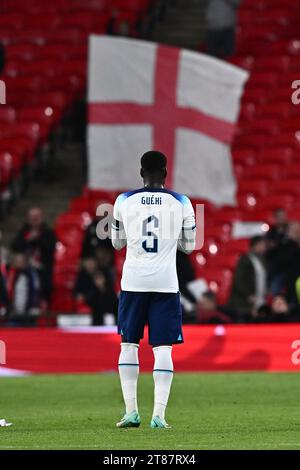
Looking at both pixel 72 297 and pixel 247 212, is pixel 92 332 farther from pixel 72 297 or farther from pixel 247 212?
pixel 247 212

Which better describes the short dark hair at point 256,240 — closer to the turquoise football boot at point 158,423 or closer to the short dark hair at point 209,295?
the short dark hair at point 209,295

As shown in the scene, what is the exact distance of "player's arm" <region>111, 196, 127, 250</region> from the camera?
11359mm

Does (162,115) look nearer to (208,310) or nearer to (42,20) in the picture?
(208,310)

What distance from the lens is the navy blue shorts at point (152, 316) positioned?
444 inches

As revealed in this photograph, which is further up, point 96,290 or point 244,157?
point 244,157

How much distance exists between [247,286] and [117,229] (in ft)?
31.1

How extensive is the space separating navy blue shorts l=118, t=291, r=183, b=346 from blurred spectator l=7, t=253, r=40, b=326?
10273 millimetres

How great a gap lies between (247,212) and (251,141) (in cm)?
235

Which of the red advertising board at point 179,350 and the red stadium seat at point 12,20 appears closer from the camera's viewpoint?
the red advertising board at point 179,350

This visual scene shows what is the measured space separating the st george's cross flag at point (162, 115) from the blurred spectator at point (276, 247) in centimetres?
83

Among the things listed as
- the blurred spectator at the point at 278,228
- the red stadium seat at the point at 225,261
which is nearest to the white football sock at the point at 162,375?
the blurred spectator at the point at 278,228

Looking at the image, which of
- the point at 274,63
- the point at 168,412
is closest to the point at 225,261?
the point at 274,63

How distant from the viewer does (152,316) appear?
37.1 ft
